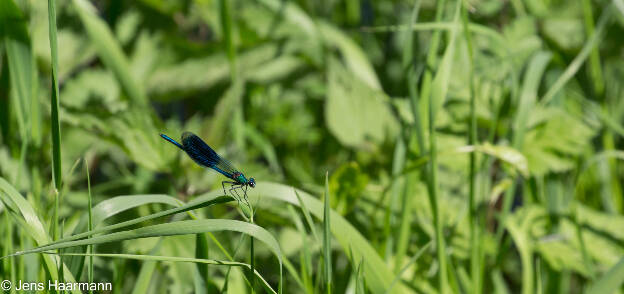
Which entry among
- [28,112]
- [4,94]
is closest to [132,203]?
[28,112]

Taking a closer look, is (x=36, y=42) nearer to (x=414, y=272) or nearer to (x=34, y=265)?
(x=34, y=265)

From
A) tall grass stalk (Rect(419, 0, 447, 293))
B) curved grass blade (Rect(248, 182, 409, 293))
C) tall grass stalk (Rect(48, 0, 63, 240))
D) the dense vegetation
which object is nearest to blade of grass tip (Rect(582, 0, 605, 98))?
the dense vegetation

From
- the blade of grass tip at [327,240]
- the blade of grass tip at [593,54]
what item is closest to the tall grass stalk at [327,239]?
the blade of grass tip at [327,240]

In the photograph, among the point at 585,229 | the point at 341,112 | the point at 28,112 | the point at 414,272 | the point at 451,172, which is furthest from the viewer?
the point at 341,112

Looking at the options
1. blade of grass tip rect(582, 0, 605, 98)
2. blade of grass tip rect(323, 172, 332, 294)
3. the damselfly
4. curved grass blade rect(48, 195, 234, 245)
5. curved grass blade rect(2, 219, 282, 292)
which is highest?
blade of grass tip rect(582, 0, 605, 98)

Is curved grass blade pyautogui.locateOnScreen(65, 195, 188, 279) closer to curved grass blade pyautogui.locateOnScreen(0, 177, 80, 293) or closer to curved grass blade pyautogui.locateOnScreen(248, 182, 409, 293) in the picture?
curved grass blade pyautogui.locateOnScreen(0, 177, 80, 293)

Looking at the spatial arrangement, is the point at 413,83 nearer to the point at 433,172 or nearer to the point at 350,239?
the point at 433,172
